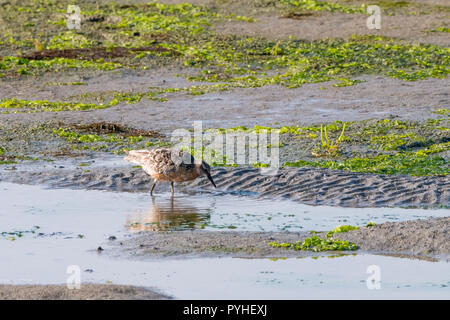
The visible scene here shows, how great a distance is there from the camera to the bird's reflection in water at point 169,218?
413 inches

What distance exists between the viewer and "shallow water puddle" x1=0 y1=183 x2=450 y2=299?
316 inches

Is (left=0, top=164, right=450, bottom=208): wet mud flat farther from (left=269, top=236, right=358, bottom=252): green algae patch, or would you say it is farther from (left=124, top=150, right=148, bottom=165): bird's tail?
(left=269, top=236, right=358, bottom=252): green algae patch

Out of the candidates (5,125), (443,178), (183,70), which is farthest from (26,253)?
(183,70)

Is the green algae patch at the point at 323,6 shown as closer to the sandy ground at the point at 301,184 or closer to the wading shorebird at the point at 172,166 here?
the sandy ground at the point at 301,184

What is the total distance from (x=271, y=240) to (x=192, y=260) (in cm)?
107

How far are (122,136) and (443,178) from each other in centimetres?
579

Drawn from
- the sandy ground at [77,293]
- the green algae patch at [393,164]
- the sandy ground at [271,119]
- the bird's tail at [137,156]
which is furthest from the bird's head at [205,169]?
the sandy ground at [77,293]

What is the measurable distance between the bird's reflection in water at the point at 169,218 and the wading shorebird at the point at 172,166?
462mm

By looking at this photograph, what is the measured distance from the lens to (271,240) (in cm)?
961

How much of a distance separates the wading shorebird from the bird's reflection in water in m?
0.46

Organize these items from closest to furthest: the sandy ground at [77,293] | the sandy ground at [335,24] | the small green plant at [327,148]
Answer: the sandy ground at [77,293] → the small green plant at [327,148] → the sandy ground at [335,24]

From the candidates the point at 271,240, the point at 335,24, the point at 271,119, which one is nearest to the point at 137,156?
the point at 271,240
